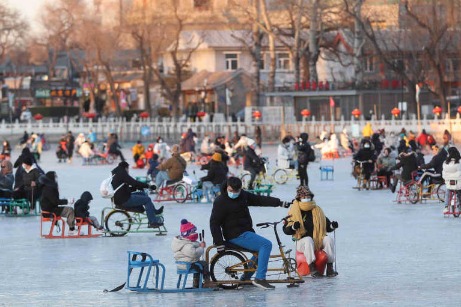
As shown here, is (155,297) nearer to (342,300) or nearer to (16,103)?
(342,300)

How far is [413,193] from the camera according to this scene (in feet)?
95.1

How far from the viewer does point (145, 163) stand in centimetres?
4750

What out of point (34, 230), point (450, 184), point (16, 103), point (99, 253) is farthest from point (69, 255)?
point (16, 103)

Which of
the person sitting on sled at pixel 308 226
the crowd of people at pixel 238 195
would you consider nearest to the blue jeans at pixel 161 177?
the crowd of people at pixel 238 195

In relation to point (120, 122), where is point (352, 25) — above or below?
above

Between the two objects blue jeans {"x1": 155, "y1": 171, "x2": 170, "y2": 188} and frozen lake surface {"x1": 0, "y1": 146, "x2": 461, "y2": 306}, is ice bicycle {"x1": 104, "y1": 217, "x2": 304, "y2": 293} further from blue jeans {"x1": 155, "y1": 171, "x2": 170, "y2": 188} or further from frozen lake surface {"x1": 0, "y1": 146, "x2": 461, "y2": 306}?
blue jeans {"x1": 155, "y1": 171, "x2": 170, "y2": 188}

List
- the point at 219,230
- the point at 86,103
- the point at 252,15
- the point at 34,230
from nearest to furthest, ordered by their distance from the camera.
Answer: the point at 219,230 → the point at 34,230 → the point at 252,15 → the point at 86,103

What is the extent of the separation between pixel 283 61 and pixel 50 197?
270 feet

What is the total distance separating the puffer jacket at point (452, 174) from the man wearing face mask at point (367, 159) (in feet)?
29.3

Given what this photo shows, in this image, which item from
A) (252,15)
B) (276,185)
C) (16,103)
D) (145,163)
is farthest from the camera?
(16,103)

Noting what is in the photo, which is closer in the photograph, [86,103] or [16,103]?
[86,103]

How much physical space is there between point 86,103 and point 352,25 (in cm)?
2748

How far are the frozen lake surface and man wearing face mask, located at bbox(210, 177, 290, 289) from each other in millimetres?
355

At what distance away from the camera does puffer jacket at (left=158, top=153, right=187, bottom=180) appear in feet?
98.6
